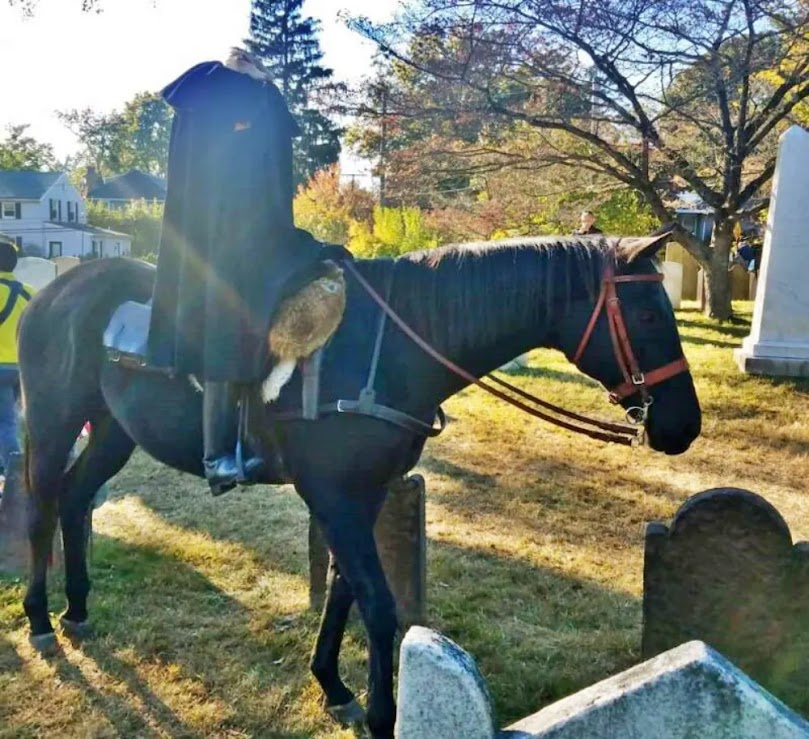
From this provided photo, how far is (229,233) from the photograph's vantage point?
3.00 meters

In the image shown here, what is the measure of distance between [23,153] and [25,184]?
16.1 m

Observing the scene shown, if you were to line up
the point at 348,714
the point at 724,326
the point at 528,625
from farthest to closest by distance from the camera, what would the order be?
the point at 724,326
the point at 528,625
the point at 348,714

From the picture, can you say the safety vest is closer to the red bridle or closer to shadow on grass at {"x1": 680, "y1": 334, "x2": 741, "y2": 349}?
the red bridle

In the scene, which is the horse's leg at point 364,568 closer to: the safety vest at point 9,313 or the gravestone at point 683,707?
the gravestone at point 683,707

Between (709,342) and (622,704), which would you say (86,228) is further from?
(622,704)

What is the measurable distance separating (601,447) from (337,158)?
3208 cm

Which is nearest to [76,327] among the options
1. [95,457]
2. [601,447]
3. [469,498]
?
[95,457]

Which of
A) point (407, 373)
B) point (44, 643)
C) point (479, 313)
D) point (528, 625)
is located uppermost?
point (479, 313)

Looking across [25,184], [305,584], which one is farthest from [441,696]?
[25,184]

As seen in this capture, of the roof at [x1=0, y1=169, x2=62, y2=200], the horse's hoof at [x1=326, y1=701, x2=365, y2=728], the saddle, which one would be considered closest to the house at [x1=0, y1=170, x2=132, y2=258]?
the roof at [x1=0, y1=169, x2=62, y2=200]

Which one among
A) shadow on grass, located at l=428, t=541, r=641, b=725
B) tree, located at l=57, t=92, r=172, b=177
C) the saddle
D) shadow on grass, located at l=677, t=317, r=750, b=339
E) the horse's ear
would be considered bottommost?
shadow on grass, located at l=428, t=541, r=641, b=725

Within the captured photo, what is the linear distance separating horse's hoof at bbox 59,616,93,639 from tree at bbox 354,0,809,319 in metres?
8.83

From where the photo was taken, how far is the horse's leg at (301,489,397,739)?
3.00m

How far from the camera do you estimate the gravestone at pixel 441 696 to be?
1375 mm
